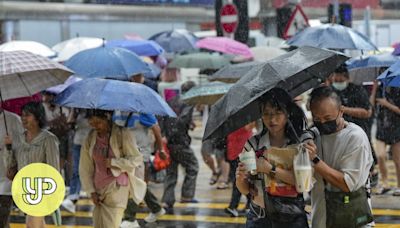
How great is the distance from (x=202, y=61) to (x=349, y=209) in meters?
9.45

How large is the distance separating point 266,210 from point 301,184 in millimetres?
419

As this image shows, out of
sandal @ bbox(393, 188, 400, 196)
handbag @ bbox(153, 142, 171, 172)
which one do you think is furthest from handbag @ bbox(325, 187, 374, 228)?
sandal @ bbox(393, 188, 400, 196)

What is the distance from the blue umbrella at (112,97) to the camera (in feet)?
23.2

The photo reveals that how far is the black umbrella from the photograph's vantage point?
509 centimetres

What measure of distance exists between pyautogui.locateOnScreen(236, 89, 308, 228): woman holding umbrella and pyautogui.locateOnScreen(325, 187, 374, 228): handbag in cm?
19

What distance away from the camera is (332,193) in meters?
5.09

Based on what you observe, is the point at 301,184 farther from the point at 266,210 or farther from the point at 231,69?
the point at 231,69

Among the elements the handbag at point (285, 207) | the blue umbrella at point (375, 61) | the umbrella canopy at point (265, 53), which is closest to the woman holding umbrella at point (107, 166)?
the handbag at point (285, 207)

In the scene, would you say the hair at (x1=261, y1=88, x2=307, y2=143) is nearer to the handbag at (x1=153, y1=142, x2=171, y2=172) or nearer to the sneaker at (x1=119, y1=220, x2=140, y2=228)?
the sneaker at (x1=119, y1=220, x2=140, y2=228)

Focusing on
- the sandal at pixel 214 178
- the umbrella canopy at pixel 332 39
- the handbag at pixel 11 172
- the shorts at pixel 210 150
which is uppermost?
the umbrella canopy at pixel 332 39

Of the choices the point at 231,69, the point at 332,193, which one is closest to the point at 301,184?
the point at 332,193

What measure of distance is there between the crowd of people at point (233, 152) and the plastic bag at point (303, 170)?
2.2 inches

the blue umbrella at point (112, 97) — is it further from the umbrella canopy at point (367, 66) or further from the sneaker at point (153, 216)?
the umbrella canopy at point (367, 66)

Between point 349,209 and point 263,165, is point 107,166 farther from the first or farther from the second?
point 349,209
